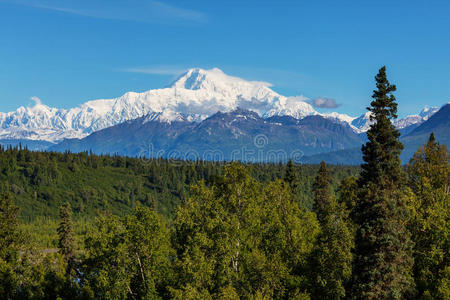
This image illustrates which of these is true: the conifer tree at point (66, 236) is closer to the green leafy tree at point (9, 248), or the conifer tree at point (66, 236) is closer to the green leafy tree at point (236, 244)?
the green leafy tree at point (9, 248)

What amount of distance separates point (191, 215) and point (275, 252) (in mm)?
10431

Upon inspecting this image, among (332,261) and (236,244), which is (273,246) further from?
(332,261)

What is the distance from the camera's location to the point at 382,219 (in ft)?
144

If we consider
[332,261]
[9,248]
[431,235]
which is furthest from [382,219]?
[9,248]

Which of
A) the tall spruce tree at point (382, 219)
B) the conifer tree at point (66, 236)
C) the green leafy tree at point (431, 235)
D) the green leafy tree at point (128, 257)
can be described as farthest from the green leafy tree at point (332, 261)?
the conifer tree at point (66, 236)

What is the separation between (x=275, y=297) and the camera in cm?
4700

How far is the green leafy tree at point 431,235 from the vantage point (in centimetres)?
4655

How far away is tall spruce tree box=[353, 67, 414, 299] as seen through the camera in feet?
142

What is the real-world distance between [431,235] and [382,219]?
38.5 ft

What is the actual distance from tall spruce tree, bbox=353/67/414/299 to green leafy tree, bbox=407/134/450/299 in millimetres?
3029

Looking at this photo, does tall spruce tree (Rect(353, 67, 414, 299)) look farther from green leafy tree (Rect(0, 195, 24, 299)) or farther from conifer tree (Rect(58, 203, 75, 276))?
conifer tree (Rect(58, 203, 75, 276))

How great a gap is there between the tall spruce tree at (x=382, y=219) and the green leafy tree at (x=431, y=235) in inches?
119

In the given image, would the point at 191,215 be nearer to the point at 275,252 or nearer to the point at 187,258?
the point at 187,258

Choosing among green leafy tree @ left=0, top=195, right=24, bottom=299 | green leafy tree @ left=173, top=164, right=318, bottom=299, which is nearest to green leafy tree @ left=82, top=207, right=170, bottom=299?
green leafy tree @ left=173, top=164, right=318, bottom=299
